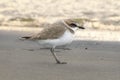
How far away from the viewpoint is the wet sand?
20.3ft

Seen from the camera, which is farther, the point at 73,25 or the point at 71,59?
the point at 71,59

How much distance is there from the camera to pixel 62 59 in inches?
320

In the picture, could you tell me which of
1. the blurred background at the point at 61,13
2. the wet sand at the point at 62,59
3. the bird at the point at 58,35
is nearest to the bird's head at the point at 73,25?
the bird at the point at 58,35

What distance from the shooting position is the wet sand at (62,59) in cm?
619

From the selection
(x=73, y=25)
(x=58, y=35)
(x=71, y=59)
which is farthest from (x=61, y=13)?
→ (x=58, y=35)

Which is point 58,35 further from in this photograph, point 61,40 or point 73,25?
point 73,25

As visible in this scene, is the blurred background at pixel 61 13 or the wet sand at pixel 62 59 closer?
the wet sand at pixel 62 59

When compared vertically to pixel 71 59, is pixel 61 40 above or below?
above

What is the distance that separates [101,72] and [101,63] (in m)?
0.97

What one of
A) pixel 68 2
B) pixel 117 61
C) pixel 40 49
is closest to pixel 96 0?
pixel 68 2

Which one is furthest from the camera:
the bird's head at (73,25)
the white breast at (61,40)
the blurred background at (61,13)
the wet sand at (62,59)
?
the blurred background at (61,13)

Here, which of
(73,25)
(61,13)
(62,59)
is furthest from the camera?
(61,13)

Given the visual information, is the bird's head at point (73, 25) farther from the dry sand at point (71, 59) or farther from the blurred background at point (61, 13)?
the blurred background at point (61, 13)

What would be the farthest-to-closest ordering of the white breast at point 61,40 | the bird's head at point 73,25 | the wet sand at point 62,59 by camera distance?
the bird's head at point 73,25 → the white breast at point 61,40 → the wet sand at point 62,59
